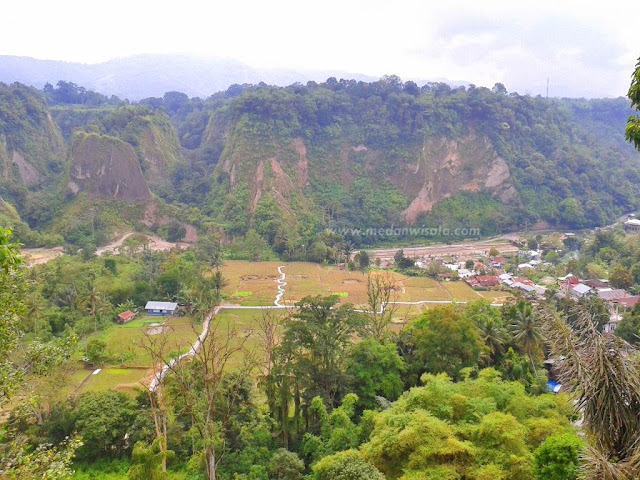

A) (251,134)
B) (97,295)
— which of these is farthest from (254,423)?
(251,134)

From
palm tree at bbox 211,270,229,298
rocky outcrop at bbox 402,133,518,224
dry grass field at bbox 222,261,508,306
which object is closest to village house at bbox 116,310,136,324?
palm tree at bbox 211,270,229,298

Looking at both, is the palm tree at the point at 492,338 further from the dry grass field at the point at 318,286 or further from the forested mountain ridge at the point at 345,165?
the forested mountain ridge at the point at 345,165

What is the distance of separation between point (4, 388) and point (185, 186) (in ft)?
232

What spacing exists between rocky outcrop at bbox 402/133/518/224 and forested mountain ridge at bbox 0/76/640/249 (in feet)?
0.57

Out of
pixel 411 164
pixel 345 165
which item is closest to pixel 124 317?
pixel 345 165

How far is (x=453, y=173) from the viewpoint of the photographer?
239 feet

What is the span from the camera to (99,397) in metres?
18.3

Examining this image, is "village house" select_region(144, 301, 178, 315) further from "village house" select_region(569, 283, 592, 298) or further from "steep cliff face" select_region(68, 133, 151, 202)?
"village house" select_region(569, 283, 592, 298)

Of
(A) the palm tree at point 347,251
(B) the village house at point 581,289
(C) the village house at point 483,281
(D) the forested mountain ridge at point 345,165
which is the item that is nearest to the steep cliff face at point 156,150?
(D) the forested mountain ridge at point 345,165

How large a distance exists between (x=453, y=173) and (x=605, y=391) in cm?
7096

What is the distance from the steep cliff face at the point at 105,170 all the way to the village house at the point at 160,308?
32902 millimetres

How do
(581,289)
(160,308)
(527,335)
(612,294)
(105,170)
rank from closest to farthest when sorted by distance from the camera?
(527,335) → (160,308) → (612,294) → (581,289) → (105,170)

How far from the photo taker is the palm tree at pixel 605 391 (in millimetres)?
5258

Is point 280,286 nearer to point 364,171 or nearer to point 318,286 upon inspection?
point 318,286
